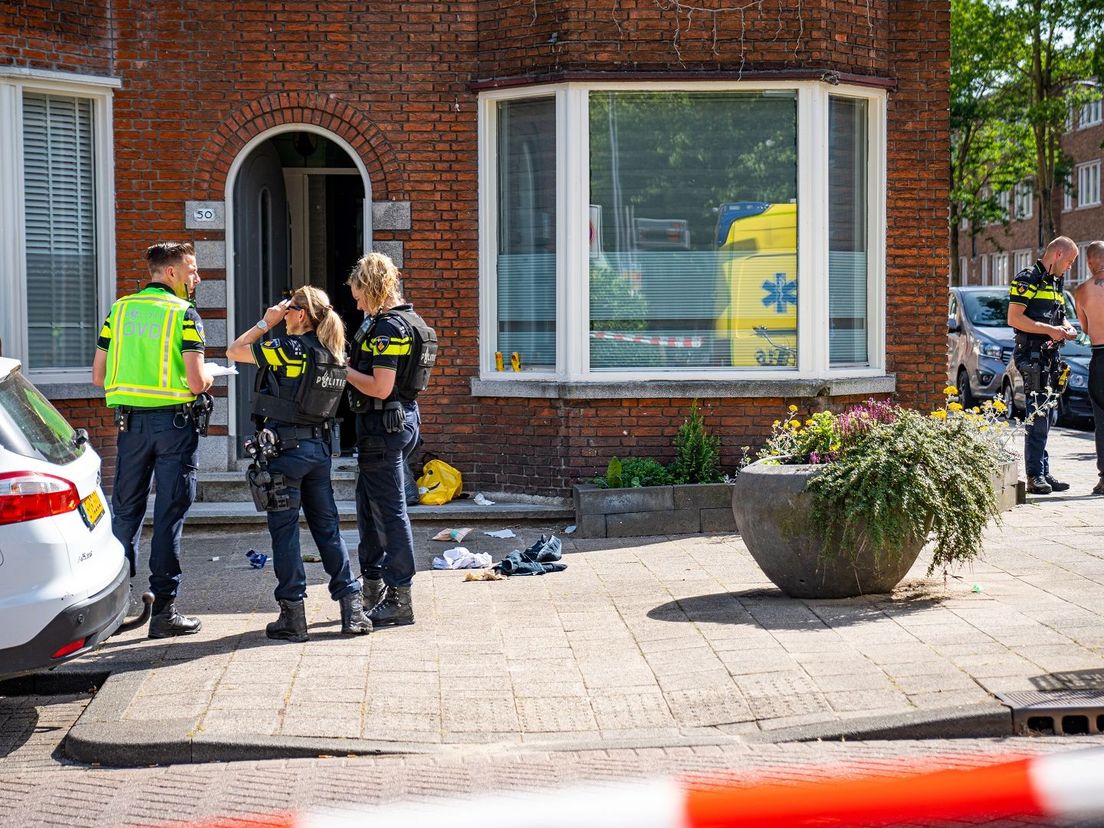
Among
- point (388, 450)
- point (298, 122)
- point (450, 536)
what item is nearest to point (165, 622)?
point (388, 450)

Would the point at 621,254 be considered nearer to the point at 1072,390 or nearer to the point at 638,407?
the point at 638,407

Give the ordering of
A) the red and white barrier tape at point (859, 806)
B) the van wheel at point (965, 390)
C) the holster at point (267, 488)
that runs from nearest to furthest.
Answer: the red and white barrier tape at point (859, 806)
the holster at point (267, 488)
the van wheel at point (965, 390)

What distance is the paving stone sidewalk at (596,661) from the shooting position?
6.10m

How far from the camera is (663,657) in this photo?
711cm

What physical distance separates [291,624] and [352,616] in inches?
12.8

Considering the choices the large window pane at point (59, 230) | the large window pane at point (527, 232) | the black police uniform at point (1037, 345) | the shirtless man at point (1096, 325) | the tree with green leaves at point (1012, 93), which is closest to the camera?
the large window pane at point (59, 230)

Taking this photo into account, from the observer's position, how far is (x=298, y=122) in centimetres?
1170

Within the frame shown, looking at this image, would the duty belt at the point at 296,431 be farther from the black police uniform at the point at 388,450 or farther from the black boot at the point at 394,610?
the black boot at the point at 394,610

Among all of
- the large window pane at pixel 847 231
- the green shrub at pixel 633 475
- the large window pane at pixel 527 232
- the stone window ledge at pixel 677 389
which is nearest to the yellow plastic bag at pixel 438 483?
the stone window ledge at pixel 677 389

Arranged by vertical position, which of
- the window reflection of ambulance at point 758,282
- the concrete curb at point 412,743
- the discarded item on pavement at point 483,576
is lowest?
the concrete curb at point 412,743

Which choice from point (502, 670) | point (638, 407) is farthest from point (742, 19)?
point (502, 670)

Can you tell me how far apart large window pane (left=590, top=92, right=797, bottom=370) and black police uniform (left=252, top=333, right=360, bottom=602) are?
4.29m

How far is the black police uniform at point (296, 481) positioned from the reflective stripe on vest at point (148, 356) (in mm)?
495

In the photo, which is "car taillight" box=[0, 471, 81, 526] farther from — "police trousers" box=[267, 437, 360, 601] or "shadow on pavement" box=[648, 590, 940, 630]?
"shadow on pavement" box=[648, 590, 940, 630]
